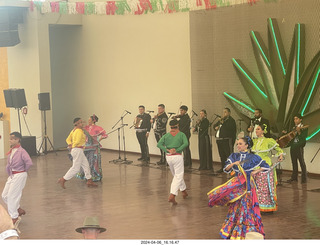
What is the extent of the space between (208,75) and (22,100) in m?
6.55

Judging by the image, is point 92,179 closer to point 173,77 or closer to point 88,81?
point 173,77

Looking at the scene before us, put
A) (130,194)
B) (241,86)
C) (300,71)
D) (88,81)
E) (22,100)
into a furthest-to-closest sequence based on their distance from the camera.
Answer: (88,81) → (22,100) → (241,86) → (300,71) → (130,194)

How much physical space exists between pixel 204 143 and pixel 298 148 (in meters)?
3.05

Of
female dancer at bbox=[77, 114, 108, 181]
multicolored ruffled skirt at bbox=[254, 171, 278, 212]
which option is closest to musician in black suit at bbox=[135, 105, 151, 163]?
female dancer at bbox=[77, 114, 108, 181]

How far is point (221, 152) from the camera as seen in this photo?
15766 millimetres

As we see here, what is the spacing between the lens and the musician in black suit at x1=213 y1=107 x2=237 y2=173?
607 inches

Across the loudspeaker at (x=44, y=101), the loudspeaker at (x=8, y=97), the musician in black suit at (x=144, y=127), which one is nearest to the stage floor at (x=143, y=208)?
the musician in black suit at (x=144, y=127)

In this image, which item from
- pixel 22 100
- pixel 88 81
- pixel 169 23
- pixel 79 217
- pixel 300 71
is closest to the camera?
pixel 79 217

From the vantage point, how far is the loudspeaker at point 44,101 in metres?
20.0

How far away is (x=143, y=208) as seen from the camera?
11.5 m

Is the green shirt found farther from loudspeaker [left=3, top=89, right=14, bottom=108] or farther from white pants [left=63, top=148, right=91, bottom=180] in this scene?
loudspeaker [left=3, top=89, right=14, bottom=108]

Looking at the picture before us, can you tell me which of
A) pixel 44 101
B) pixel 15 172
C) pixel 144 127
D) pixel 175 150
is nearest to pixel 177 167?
pixel 175 150

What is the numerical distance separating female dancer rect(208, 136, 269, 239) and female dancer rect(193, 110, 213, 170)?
7083 millimetres

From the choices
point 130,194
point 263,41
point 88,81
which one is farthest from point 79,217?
point 88,81
